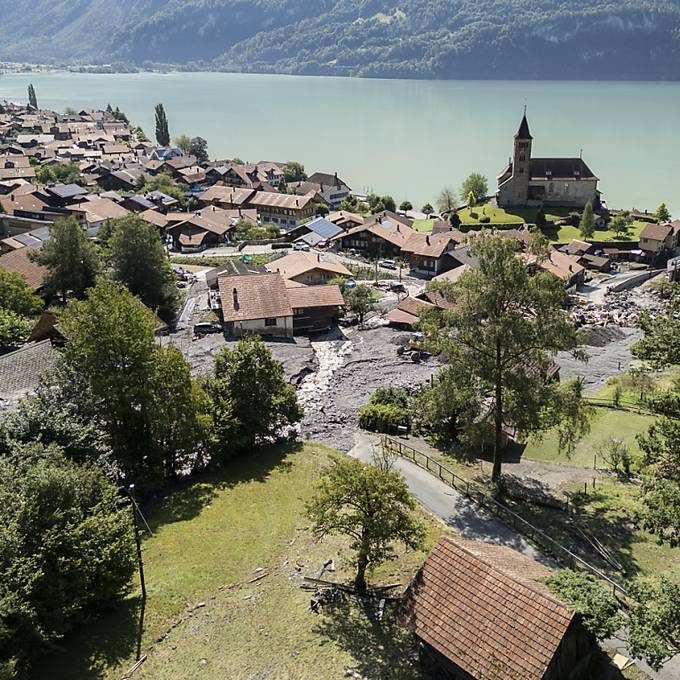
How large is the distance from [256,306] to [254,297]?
0.82 metres

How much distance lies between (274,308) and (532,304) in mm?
23942

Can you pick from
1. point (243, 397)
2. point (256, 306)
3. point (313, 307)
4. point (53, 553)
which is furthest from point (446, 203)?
point (53, 553)

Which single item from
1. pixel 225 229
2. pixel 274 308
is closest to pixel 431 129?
pixel 225 229

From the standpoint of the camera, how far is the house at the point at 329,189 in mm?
90113

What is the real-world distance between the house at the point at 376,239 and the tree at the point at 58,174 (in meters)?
44.5

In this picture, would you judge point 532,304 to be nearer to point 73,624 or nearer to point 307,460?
point 307,460

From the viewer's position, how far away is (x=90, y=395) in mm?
20594

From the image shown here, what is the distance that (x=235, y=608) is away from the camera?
15047 mm

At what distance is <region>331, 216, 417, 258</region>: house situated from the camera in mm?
65875

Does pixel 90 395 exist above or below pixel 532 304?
below

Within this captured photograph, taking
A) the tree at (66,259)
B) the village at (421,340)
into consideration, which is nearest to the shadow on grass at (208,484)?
the village at (421,340)

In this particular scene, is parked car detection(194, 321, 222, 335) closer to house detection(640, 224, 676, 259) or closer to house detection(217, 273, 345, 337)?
house detection(217, 273, 345, 337)

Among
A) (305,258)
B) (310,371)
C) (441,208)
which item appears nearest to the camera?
(310,371)

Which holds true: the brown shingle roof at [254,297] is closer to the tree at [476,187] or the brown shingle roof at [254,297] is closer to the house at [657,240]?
the house at [657,240]
